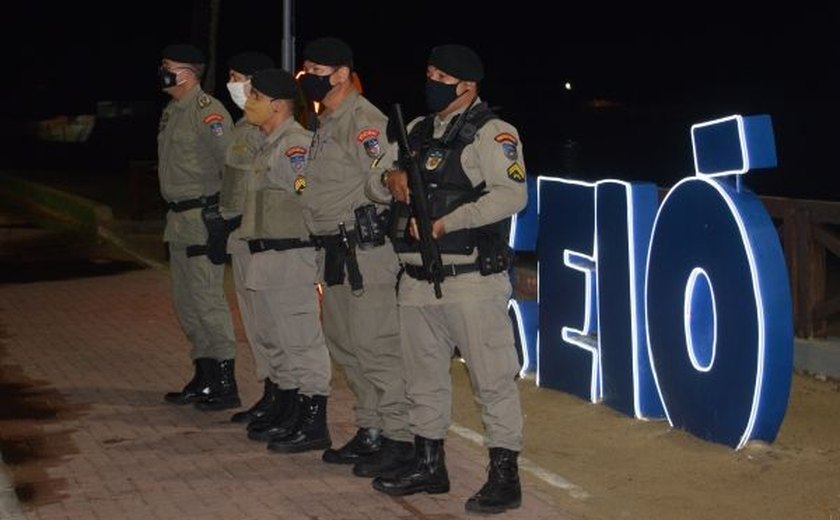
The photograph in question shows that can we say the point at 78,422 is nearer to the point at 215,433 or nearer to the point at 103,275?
the point at 215,433

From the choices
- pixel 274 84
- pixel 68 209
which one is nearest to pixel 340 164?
pixel 274 84

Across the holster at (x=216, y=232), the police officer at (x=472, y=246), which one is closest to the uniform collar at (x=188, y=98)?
the holster at (x=216, y=232)

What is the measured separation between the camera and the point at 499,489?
6535mm

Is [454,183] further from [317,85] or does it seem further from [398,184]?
[317,85]

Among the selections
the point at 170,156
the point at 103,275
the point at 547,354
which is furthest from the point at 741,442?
the point at 103,275

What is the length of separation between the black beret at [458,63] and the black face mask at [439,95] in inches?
2.6

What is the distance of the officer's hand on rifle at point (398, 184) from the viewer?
6.48m

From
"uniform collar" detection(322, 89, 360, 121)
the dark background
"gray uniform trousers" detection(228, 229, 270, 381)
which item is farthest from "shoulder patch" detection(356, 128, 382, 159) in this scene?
the dark background

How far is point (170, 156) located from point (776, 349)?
3.71 meters

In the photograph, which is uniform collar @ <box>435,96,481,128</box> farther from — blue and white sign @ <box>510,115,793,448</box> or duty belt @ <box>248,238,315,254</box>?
blue and white sign @ <box>510,115,793,448</box>

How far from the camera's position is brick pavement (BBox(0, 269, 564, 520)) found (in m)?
6.74

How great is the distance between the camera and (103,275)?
52.9 ft

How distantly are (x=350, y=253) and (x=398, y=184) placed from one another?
2.42ft

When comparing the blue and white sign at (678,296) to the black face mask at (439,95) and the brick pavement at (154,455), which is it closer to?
the brick pavement at (154,455)
